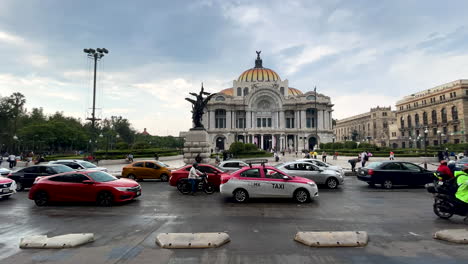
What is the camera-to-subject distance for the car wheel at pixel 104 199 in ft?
33.1

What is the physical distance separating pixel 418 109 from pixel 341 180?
77763mm

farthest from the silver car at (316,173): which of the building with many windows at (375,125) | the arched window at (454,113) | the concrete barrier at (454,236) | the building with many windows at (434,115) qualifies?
the building with many windows at (375,125)

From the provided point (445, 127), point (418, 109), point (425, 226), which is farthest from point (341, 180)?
point (418, 109)

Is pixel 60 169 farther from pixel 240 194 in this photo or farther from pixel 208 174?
pixel 240 194

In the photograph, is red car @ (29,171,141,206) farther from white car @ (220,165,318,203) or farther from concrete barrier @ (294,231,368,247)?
concrete barrier @ (294,231,368,247)

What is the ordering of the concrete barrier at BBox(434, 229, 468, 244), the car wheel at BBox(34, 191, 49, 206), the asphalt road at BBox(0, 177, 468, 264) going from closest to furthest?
1. the asphalt road at BBox(0, 177, 468, 264)
2. the concrete barrier at BBox(434, 229, 468, 244)
3. the car wheel at BBox(34, 191, 49, 206)

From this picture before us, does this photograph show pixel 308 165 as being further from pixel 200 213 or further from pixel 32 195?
pixel 32 195

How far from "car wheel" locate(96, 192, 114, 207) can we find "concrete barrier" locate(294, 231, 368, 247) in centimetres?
729

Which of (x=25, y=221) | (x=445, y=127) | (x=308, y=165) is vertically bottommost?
(x=25, y=221)

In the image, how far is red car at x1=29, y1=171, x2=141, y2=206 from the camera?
33.2ft

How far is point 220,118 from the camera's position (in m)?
80.3

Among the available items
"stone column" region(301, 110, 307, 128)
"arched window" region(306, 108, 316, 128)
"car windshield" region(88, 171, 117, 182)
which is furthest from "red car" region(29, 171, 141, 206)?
"arched window" region(306, 108, 316, 128)

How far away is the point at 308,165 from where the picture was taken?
46.4 feet

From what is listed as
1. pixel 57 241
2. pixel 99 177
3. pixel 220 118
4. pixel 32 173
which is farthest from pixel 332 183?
pixel 220 118
